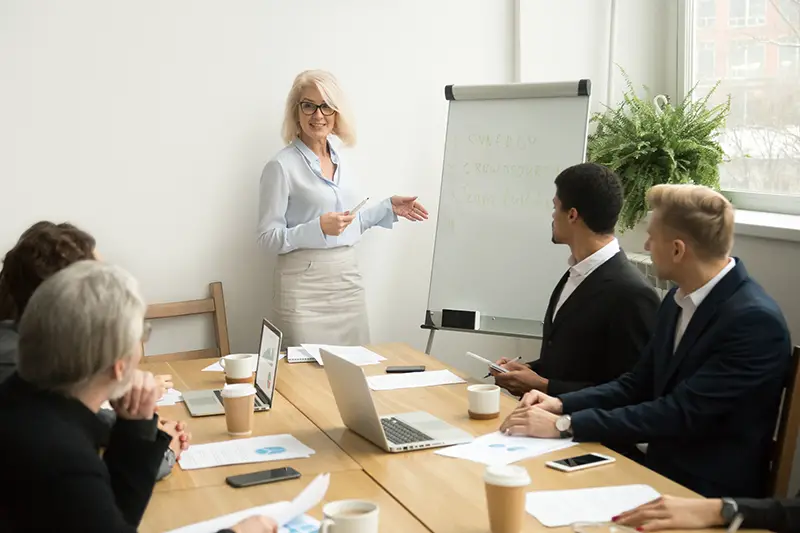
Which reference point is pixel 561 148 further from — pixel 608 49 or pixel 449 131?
pixel 608 49

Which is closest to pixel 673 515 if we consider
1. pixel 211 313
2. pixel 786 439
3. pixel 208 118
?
pixel 786 439

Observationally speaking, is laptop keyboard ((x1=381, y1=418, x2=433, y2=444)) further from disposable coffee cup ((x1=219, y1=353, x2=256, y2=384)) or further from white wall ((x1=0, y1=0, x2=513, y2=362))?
white wall ((x1=0, y1=0, x2=513, y2=362))

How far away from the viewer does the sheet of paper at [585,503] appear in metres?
1.77

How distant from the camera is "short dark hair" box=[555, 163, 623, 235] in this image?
2881 millimetres

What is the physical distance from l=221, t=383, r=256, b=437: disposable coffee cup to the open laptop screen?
196 millimetres

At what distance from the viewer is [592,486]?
1954mm

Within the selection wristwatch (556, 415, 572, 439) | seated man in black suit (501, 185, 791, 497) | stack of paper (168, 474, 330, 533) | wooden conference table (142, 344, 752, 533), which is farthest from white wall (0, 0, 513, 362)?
stack of paper (168, 474, 330, 533)

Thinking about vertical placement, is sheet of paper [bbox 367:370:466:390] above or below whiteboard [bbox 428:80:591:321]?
below

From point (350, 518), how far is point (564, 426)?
863 millimetres

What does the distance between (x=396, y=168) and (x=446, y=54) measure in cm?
62

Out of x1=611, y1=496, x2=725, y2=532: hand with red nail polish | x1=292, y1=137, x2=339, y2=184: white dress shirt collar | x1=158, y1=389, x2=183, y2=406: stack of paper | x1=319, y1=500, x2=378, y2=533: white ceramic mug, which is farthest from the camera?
x1=292, y1=137, x2=339, y2=184: white dress shirt collar

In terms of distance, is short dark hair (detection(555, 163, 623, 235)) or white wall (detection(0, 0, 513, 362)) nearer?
short dark hair (detection(555, 163, 623, 235))

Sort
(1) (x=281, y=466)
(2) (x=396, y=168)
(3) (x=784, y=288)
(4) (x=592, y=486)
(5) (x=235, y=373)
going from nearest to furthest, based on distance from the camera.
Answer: (4) (x=592, y=486) → (1) (x=281, y=466) → (5) (x=235, y=373) → (3) (x=784, y=288) → (2) (x=396, y=168)

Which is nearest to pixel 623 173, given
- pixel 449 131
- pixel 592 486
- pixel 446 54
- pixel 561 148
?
pixel 561 148
